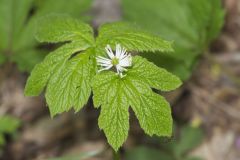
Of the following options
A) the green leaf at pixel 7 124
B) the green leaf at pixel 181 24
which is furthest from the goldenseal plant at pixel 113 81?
the green leaf at pixel 7 124

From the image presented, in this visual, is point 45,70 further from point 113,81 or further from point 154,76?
point 154,76

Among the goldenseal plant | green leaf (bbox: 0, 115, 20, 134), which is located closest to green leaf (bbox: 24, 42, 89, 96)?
the goldenseal plant

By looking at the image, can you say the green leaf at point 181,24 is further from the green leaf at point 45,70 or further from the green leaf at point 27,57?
the green leaf at point 45,70

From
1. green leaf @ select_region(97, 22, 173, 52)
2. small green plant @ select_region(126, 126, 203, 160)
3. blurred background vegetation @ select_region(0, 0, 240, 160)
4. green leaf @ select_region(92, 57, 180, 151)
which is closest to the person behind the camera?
green leaf @ select_region(92, 57, 180, 151)

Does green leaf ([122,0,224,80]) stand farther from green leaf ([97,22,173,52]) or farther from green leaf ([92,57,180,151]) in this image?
green leaf ([92,57,180,151])

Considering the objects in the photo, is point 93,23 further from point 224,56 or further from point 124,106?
point 124,106

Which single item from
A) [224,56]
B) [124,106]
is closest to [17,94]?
[224,56]
